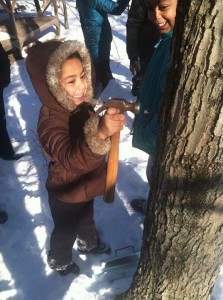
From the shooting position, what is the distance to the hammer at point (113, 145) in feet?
4.20

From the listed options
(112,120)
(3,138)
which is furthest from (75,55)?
(3,138)

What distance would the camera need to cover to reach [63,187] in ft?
6.25

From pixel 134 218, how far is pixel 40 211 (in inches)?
37.4

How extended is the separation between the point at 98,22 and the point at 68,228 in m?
2.72

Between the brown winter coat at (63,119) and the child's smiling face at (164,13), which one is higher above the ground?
the child's smiling face at (164,13)

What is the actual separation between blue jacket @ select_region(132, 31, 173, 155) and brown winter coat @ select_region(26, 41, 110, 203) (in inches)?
14.1

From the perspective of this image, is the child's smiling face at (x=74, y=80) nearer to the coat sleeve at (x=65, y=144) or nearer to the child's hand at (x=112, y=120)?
the coat sleeve at (x=65, y=144)

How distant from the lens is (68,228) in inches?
85.5

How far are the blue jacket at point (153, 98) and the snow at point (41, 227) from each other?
1.09 meters

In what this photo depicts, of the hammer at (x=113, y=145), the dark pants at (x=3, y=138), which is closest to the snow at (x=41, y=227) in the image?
the dark pants at (x=3, y=138)

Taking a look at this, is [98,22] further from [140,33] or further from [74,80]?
[74,80]

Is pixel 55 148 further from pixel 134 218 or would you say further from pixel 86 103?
pixel 134 218

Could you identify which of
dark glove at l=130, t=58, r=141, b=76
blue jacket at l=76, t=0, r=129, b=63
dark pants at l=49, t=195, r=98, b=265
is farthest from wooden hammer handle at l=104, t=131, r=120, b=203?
blue jacket at l=76, t=0, r=129, b=63

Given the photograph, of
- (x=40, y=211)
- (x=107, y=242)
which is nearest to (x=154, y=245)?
(x=107, y=242)
